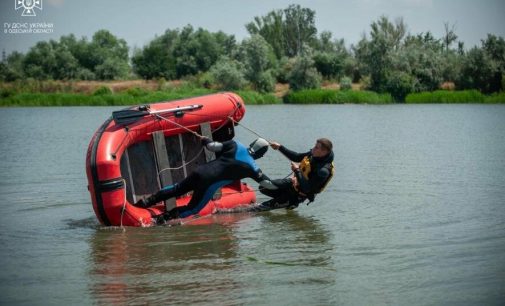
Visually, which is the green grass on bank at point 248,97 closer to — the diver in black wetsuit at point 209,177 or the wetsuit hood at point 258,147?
the wetsuit hood at point 258,147

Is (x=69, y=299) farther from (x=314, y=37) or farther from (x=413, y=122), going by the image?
(x=314, y=37)

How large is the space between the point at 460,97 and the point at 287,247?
123ft

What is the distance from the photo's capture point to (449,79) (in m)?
49.3

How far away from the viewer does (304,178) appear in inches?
384

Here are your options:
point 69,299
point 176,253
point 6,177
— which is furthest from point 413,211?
point 6,177

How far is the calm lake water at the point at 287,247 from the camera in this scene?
20.8 feet

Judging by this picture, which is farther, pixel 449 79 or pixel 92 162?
pixel 449 79

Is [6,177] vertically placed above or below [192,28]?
below

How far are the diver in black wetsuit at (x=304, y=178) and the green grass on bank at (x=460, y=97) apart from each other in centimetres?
3538

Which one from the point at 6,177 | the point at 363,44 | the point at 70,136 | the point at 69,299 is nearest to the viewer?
the point at 69,299

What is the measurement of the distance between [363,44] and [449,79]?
23.8 feet

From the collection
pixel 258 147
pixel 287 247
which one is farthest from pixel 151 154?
pixel 287 247

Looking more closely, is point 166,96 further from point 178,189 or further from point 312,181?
point 178,189

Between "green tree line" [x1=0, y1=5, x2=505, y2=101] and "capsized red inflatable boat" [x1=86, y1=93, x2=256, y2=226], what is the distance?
37.3 metres
